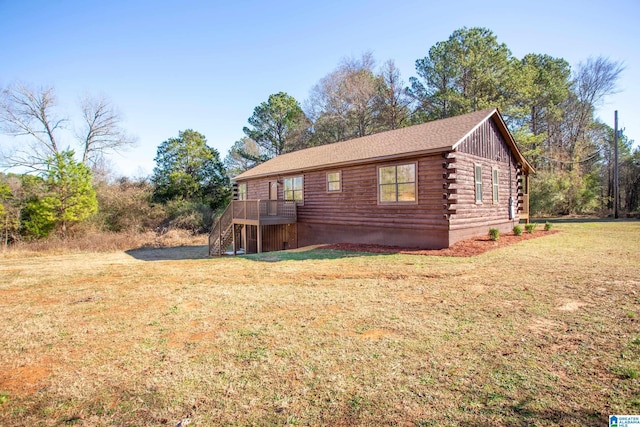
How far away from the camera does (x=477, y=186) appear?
41.3 feet

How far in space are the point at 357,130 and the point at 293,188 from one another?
16652mm

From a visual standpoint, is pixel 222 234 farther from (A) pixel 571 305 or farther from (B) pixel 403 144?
(A) pixel 571 305

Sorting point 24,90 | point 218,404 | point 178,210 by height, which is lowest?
point 218,404

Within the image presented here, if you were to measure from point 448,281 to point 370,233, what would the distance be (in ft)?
21.5

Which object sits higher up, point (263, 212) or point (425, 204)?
point (425, 204)

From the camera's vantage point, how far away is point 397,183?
12.0 meters

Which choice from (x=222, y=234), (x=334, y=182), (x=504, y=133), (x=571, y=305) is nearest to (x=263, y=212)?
(x=222, y=234)

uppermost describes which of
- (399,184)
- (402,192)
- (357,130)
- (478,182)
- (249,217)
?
(357,130)

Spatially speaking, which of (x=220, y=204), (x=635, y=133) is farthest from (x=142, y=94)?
(x=635, y=133)

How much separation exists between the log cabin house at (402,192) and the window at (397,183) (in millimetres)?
37

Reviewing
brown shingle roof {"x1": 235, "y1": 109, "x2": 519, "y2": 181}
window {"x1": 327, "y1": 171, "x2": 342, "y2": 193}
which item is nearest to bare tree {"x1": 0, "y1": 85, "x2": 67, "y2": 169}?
brown shingle roof {"x1": 235, "y1": 109, "x2": 519, "y2": 181}

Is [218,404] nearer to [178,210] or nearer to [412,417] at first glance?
[412,417]

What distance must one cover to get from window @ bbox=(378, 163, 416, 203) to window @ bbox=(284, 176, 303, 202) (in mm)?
5117

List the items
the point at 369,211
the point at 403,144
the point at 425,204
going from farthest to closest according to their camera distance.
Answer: the point at 369,211, the point at 403,144, the point at 425,204
